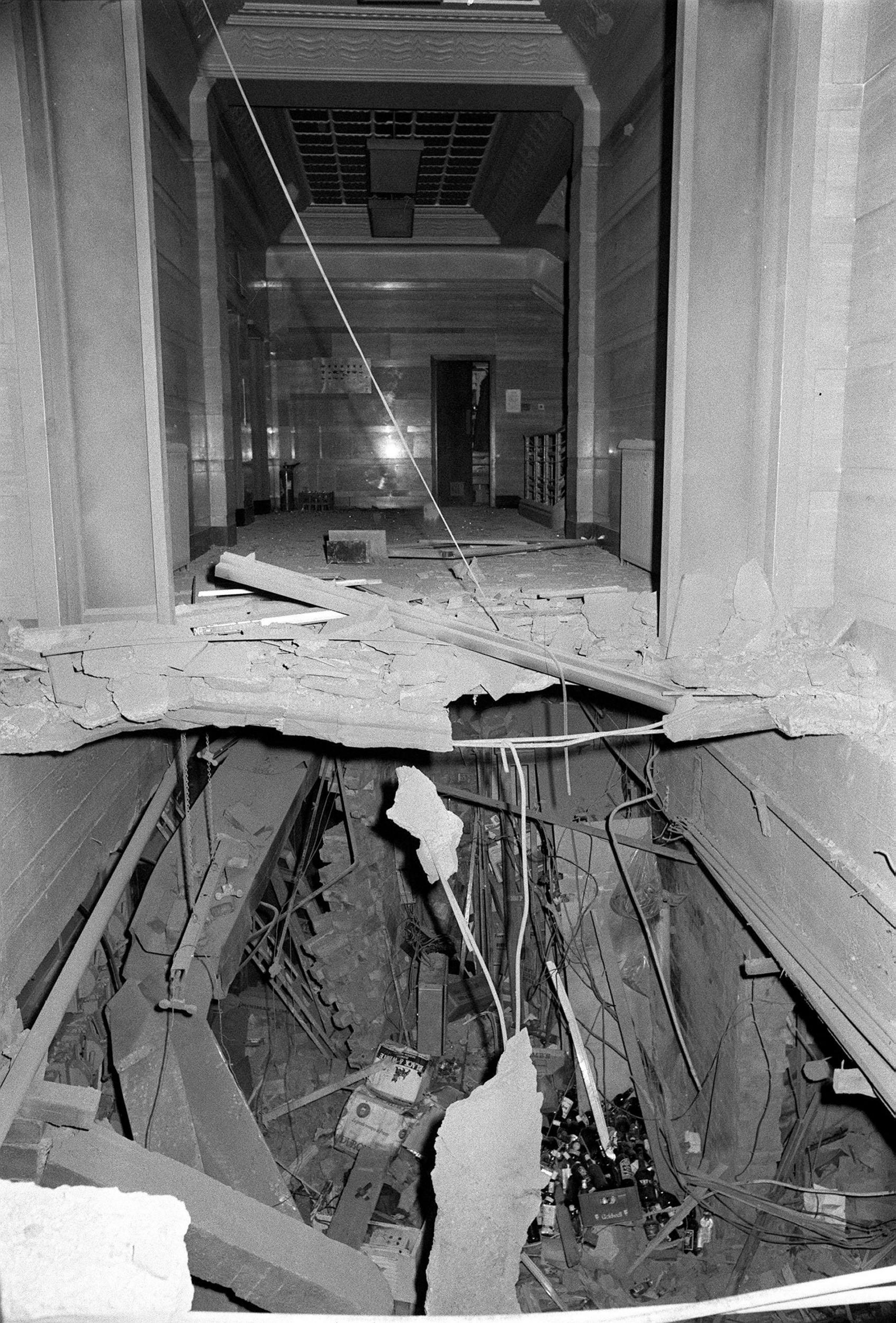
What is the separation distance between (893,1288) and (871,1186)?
16.0ft

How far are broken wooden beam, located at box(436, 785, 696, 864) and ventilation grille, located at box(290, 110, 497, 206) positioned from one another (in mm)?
5665

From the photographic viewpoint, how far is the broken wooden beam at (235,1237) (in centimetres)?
387

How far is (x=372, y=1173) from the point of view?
5.89 meters

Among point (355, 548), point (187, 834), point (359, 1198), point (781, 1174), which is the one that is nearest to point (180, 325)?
point (355, 548)

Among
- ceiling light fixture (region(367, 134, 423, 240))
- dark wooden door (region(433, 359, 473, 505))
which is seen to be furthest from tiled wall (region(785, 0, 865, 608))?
dark wooden door (region(433, 359, 473, 505))

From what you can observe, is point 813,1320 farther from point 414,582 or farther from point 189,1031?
point 414,582

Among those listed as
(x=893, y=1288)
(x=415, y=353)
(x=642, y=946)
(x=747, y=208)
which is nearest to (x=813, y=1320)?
(x=642, y=946)

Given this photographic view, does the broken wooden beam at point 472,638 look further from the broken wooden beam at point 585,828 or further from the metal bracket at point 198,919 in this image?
the metal bracket at point 198,919

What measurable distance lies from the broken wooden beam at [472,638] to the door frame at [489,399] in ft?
30.9

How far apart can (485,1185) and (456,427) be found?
13.3 metres

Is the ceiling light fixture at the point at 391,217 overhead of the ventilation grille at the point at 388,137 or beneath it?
beneath

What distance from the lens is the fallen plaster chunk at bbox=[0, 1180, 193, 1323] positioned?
182 cm

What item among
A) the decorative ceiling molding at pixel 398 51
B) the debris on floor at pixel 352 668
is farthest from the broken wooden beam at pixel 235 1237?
the decorative ceiling molding at pixel 398 51

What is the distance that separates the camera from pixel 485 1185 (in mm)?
3205
